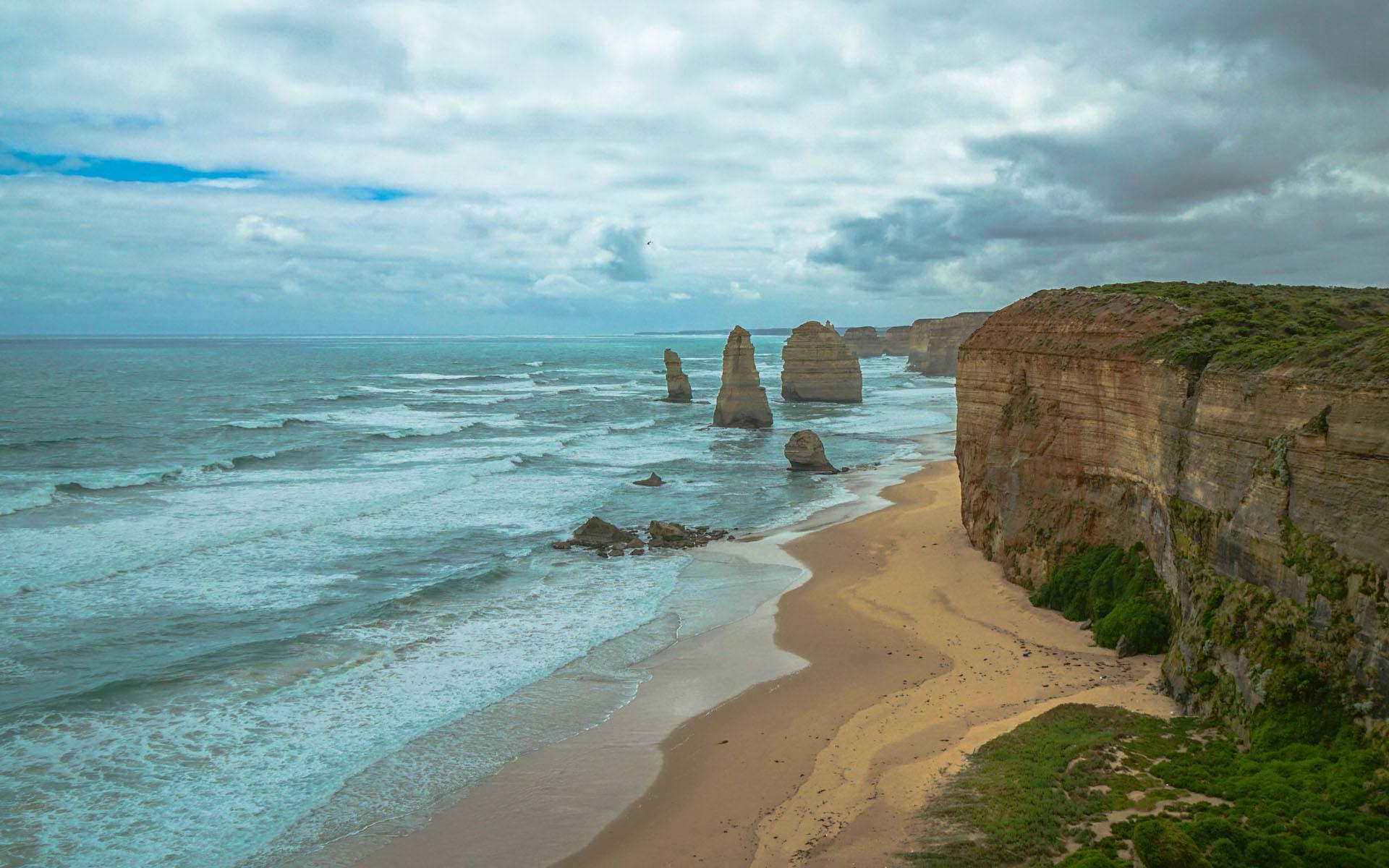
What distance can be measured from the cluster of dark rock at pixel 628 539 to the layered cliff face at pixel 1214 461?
9.83 m

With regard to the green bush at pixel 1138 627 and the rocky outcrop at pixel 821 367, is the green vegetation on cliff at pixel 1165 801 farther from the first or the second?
the rocky outcrop at pixel 821 367

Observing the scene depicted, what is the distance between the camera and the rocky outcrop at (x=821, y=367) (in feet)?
257

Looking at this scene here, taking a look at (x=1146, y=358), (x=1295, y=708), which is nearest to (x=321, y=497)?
(x=1146, y=358)

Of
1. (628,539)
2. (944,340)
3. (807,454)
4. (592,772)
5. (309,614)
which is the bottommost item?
(592,772)

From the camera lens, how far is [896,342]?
167m

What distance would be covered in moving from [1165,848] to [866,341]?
156547 millimetres

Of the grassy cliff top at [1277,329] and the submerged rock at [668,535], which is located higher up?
the grassy cliff top at [1277,329]

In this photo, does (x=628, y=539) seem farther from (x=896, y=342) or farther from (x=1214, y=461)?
(x=896, y=342)

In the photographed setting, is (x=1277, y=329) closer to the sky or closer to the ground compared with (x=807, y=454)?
closer to the sky

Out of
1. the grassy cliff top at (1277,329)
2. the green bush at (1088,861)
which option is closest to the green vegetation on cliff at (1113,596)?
the grassy cliff top at (1277,329)

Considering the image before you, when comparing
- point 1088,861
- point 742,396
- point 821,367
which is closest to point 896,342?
point 821,367

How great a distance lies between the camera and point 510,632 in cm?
2073

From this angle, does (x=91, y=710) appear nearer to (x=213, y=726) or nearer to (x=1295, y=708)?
(x=213, y=726)

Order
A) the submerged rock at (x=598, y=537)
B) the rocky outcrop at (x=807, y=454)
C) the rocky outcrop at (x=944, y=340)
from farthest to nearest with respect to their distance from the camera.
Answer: the rocky outcrop at (x=944, y=340), the rocky outcrop at (x=807, y=454), the submerged rock at (x=598, y=537)
